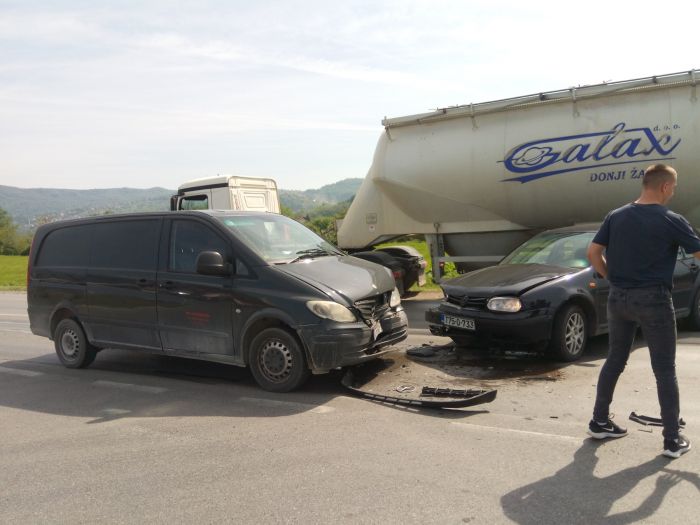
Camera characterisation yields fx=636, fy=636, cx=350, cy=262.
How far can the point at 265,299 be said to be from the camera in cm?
591

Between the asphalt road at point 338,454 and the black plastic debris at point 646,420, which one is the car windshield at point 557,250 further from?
the black plastic debris at point 646,420

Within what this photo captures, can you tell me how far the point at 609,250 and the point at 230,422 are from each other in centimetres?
317

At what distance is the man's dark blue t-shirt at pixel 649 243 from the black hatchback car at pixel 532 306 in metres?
2.49

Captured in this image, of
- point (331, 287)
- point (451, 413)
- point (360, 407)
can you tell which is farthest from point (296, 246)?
point (451, 413)

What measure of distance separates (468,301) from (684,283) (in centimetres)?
318

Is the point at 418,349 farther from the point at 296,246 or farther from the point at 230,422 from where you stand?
the point at 230,422

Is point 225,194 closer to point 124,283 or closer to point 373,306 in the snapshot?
point 124,283

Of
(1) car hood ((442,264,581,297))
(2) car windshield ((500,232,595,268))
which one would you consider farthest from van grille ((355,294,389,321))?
(2) car windshield ((500,232,595,268))

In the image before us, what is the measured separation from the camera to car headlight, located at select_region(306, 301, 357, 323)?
18.7 ft

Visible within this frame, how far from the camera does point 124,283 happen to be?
22.7 feet

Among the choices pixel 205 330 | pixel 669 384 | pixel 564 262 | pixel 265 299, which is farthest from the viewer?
pixel 564 262

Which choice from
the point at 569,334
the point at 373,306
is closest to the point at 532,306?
the point at 569,334

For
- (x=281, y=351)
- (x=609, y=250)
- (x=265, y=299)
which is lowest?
(x=281, y=351)

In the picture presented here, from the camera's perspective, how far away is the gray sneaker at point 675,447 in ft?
13.0
